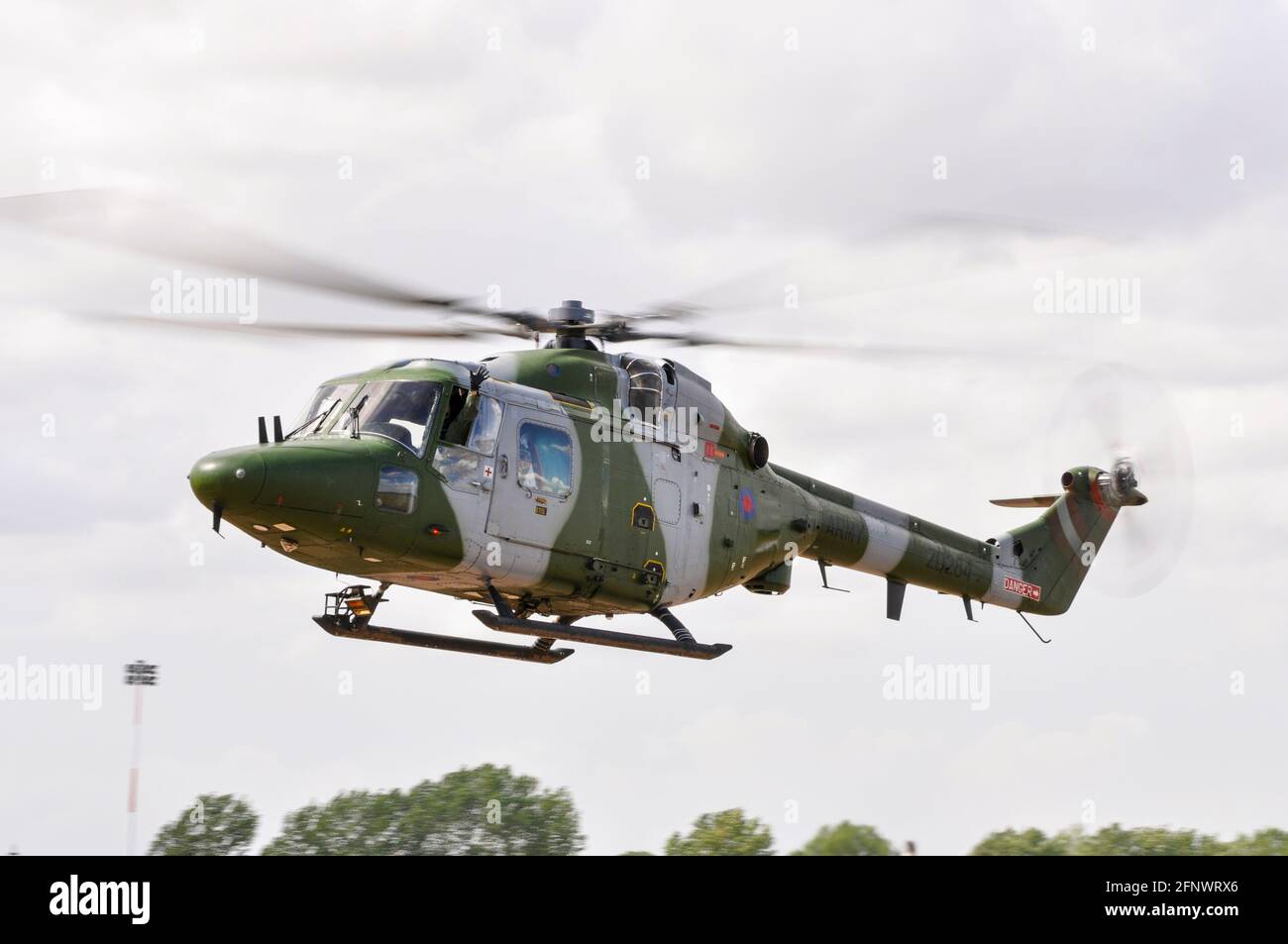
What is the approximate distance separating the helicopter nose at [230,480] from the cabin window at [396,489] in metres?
1.24

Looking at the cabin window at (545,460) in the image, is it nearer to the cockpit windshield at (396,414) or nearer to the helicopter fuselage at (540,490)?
the helicopter fuselage at (540,490)

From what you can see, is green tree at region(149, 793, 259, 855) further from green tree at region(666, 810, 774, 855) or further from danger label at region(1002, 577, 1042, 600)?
danger label at region(1002, 577, 1042, 600)

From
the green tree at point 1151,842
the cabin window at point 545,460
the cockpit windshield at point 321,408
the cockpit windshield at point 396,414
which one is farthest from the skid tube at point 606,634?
the green tree at point 1151,842

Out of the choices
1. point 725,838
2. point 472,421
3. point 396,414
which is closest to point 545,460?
point 472,421

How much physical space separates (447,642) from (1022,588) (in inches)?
429

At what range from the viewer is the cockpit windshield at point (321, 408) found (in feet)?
54.1

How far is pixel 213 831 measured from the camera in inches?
1543

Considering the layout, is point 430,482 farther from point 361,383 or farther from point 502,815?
point 502,815

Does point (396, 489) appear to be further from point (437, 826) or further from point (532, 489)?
point (437, 826)

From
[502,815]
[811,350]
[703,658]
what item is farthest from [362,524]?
[502,815]

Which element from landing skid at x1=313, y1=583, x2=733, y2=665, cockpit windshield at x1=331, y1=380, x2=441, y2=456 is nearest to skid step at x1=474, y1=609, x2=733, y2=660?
landing skid at x1=313, y1=583, x2=733, y2=665

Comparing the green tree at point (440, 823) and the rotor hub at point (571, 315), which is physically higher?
the rotor hub at point (571, 315)

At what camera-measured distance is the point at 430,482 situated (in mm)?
16250
